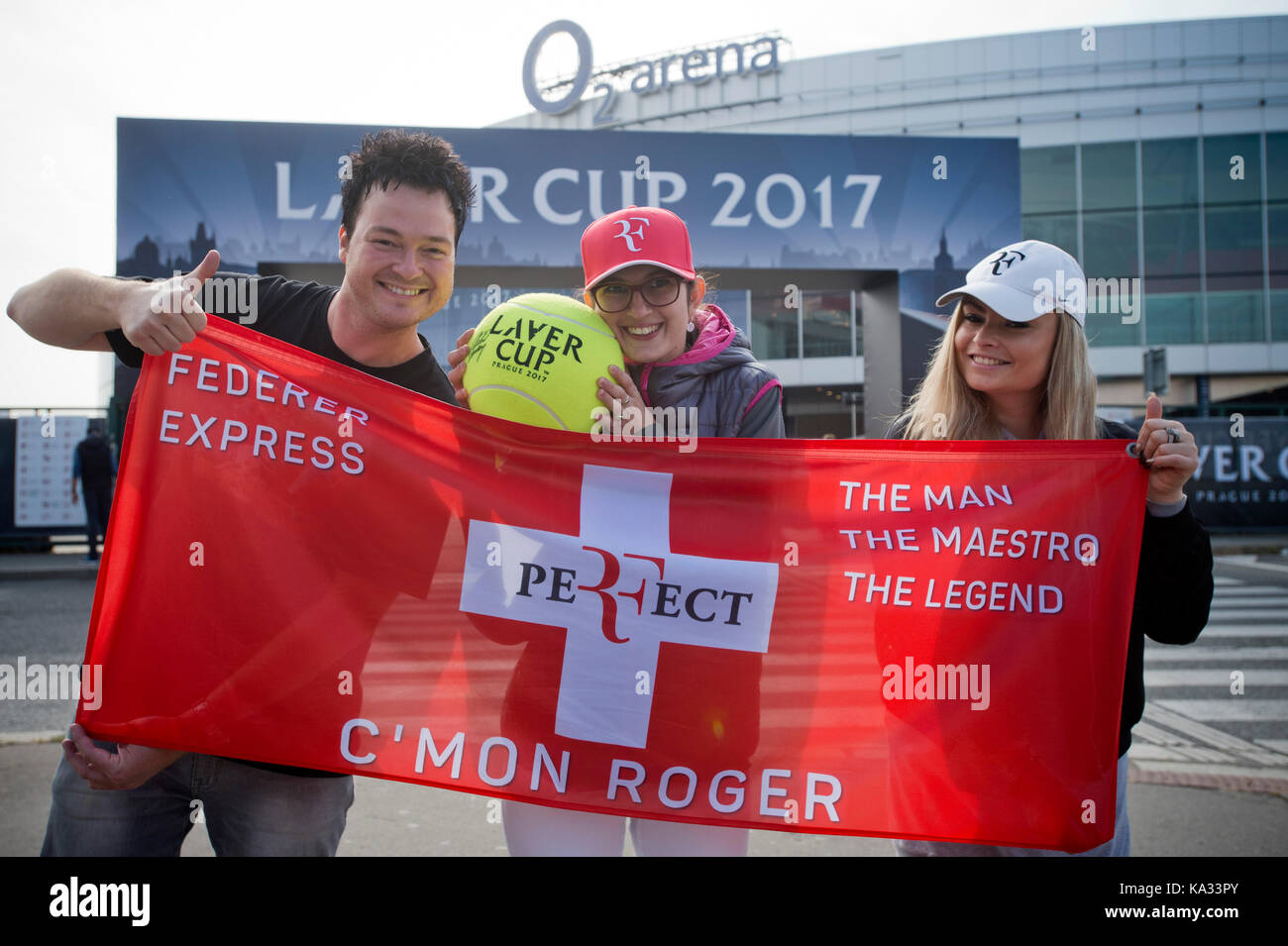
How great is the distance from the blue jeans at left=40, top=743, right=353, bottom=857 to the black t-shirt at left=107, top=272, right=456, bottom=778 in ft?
3.63

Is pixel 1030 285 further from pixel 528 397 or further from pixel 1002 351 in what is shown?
pixel 528 397

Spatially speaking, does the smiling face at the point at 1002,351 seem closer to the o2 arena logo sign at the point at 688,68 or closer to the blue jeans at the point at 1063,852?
the blue jeans at the point at 1063,852

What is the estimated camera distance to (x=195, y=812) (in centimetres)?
226

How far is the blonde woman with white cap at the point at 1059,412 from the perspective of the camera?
7.38ft

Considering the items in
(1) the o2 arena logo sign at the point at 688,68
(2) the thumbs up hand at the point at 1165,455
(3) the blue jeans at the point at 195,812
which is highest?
(1) the o2 arena logo sign at the point at 688,68

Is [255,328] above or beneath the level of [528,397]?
above

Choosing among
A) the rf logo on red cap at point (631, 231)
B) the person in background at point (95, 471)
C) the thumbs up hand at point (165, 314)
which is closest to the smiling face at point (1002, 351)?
the rf logo on red cap at point (631, 231)

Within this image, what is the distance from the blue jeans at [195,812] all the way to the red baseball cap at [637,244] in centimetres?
158

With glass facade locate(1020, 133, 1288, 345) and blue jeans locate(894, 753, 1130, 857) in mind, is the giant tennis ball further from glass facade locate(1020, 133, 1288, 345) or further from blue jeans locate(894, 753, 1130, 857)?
glass facade locate(1020, 133, 1288, 345)

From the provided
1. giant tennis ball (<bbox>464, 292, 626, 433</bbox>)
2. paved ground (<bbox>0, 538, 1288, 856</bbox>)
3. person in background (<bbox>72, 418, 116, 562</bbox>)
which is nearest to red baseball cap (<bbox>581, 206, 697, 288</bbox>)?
giant tennis ball (<bbox>464, 292, 626, 433</bbox>)

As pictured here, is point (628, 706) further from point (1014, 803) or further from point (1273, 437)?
point (1273, 437)

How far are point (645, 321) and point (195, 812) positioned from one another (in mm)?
1791

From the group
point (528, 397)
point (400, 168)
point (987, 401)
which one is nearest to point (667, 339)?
point (528, 397)
